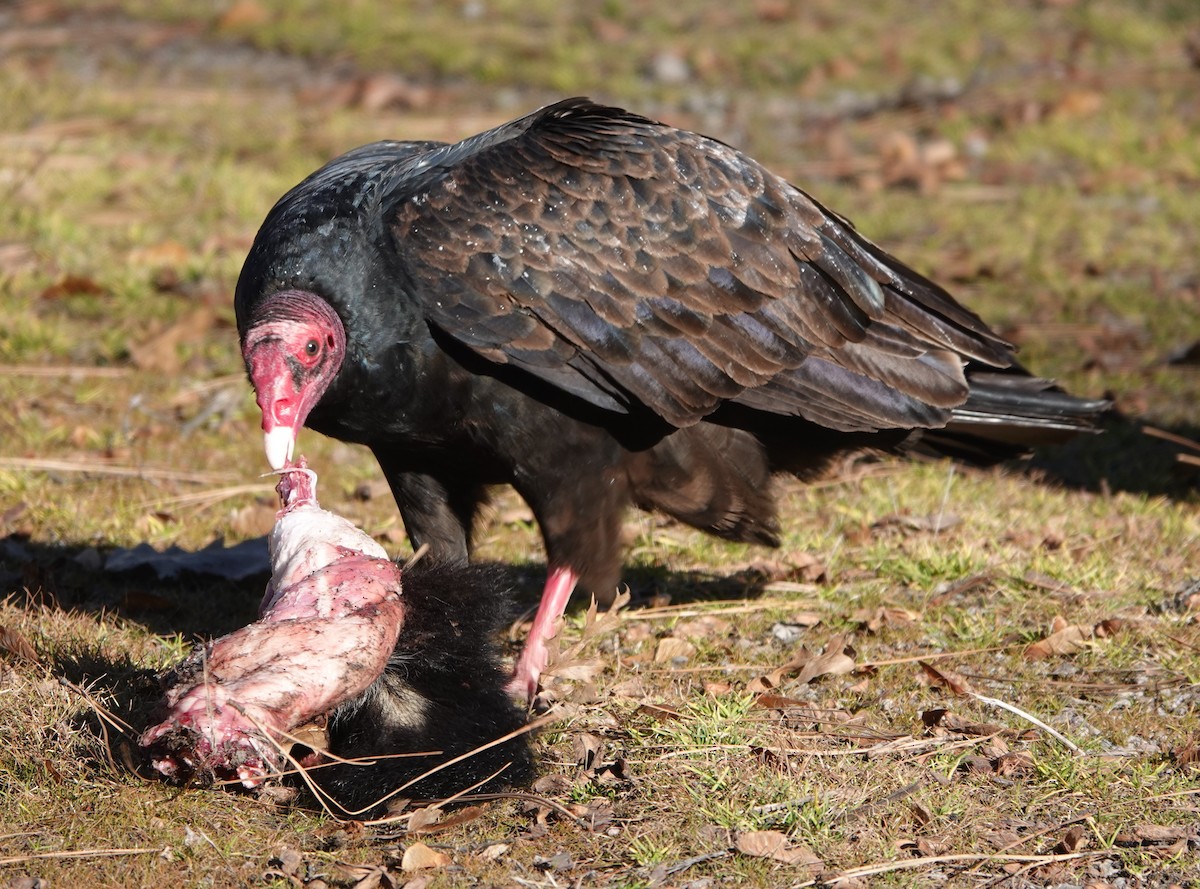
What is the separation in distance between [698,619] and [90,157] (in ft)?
15.9

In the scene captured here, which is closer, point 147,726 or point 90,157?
point 147,726

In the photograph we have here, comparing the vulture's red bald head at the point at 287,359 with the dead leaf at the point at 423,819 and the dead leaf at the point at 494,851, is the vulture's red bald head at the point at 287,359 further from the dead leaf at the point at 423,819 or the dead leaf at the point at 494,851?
the dead leaf at the point at 494,851

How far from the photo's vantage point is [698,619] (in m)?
4.26

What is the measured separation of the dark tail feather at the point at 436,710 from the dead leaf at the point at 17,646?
0.79 metres

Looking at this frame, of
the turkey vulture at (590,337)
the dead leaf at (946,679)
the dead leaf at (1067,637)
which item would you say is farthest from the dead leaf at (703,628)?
the dead leaf at (1067,637)

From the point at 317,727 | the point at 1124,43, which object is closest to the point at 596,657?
the point at 317,727

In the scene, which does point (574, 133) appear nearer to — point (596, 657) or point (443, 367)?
point (443, 367)

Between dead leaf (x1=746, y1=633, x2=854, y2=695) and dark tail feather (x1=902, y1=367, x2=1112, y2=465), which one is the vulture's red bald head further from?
dark tail feather (x1=902, y1=367, x2=1112, y2=465)

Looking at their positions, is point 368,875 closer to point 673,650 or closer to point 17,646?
point 17,646

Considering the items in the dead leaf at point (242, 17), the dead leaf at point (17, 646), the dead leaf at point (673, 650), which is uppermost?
the dead leaf at point (242, 17)

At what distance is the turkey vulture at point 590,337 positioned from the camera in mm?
3482

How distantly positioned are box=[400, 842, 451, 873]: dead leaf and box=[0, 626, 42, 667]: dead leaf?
3.70 feet

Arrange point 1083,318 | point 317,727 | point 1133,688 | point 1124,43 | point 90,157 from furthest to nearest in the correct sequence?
point 1124,43
point 90,157
point 1083,318
point 1133,688
point 317,727

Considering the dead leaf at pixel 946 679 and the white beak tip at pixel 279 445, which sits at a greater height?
the white beak tip at pixel 279 445
